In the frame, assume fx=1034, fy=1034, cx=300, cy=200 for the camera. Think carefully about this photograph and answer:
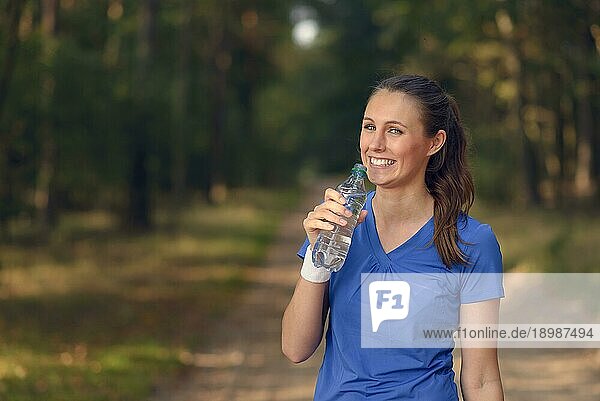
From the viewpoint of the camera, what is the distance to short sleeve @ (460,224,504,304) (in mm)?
2910

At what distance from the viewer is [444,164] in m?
3.19

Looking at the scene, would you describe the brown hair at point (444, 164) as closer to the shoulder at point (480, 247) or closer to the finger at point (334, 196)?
the shoulder at point (480, 247)

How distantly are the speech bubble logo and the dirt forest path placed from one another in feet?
18.7

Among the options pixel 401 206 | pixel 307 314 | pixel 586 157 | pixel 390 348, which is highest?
pixel 586 157

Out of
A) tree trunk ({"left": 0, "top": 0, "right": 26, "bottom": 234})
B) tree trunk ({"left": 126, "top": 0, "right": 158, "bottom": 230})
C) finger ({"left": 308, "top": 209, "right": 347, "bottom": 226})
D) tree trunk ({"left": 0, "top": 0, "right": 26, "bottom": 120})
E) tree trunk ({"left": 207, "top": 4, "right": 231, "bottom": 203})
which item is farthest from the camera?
tree trunk ({"left": 207, "top": 4, "right": 231, "bottom": 203})

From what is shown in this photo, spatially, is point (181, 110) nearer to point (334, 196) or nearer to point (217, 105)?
point (217, 105)

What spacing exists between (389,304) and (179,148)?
2156cm

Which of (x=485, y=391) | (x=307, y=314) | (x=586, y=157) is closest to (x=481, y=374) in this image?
(x=485, y=391)

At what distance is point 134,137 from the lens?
20.6 metres

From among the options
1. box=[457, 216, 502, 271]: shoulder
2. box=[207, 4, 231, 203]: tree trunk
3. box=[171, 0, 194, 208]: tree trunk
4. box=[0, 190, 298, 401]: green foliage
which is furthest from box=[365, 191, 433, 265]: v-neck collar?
box=[207, 4, 231, 203]: tree trunk

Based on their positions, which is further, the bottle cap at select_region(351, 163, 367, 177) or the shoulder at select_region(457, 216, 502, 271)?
the bottle cap at select_region(351, 163, 367, 177)

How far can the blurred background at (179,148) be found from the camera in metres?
11.1

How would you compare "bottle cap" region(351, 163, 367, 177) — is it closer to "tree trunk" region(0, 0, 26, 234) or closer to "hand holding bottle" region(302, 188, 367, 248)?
"hand holding bottle" region(302, 188, 367, 248)

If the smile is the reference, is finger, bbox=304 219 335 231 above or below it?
below
